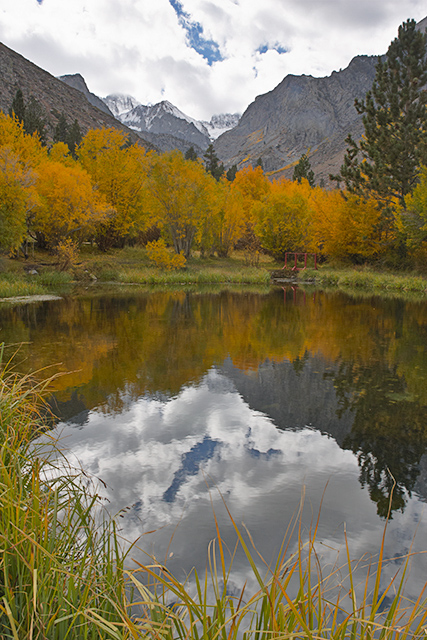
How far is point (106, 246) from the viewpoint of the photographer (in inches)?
1727

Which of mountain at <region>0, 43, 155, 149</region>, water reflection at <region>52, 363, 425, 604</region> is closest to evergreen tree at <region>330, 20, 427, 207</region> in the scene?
water reflection at <region>52, 363, 425, 604</region>

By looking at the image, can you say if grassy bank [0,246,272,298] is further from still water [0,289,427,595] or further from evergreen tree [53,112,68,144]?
evergreen tree [53,112,68,144]

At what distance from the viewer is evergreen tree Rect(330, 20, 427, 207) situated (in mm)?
33438

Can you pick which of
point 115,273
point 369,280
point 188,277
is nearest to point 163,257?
point 188,277

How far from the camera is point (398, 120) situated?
34.8 m

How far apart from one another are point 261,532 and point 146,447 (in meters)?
2.49

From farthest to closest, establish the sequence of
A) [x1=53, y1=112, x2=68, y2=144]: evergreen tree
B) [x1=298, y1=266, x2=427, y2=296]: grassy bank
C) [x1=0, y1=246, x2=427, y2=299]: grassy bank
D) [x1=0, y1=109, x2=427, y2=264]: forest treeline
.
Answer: [x1=53, y1=112, x2=68, y2=144]: evergreen tree → [x1=0, y1=109, x2=427, y2=264]: forest treeline → [x1=298, y1=266, x2=427, y2=296]: grassy bank → [x1=0, y1=246, x2=427, y2=299]: grassy bank

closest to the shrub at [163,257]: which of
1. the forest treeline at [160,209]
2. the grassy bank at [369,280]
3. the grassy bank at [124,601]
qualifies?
the forest treeline at [160,209]

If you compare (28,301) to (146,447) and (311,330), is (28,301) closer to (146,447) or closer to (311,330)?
(311,330)

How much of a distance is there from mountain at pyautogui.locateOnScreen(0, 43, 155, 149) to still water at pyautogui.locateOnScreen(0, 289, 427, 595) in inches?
5463

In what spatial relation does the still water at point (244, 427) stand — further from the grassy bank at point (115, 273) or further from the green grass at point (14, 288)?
the grassy bank at point (115, 273)

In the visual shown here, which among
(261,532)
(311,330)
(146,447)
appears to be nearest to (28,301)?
(311,330)

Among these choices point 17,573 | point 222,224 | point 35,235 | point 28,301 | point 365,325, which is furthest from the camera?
point 222,224

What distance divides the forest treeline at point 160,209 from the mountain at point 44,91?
10401 centimetres
